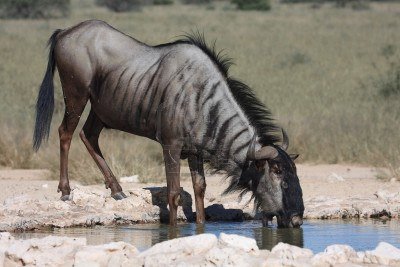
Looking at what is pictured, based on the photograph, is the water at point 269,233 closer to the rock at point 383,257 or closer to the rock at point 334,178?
the rock at point 383,257

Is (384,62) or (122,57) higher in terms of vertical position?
(384,62)

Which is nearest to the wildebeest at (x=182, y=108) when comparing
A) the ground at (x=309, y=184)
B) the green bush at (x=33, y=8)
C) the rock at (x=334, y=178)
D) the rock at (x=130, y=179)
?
the ground at (x=309, y=184)

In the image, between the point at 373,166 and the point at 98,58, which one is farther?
the point at 373,166

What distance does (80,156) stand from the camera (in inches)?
537

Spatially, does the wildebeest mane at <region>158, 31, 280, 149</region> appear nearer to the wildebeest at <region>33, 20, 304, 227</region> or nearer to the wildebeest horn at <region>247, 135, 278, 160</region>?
the wildebeest at <region>33, 20, 304, 227</region>

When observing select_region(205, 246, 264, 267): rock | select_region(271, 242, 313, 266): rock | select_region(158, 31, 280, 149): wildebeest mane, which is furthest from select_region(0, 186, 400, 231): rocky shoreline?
select_region(205, 246, 264, 267): rock

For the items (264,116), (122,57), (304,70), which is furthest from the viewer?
(304,70)

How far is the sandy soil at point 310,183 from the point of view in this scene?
11594 mm

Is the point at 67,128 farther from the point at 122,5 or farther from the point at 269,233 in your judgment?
the point at 122,5

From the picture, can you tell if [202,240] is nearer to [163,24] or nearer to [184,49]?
[184,49]

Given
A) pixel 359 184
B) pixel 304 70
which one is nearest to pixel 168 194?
pixel 359 184

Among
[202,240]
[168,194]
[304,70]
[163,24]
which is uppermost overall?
[163,24]

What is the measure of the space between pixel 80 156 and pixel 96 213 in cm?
382

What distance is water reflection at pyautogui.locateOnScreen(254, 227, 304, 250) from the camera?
339 inches
